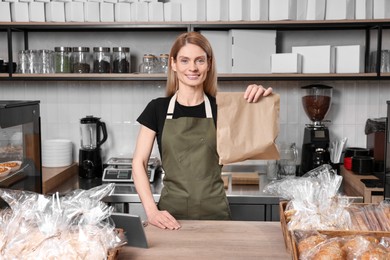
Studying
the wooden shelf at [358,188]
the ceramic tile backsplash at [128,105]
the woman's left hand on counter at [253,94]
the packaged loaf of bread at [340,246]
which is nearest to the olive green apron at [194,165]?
the woman's left hand on counter at [253,94]

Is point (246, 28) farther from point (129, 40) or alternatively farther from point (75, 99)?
point (75, 99)

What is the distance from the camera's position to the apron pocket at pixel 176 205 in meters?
2.25

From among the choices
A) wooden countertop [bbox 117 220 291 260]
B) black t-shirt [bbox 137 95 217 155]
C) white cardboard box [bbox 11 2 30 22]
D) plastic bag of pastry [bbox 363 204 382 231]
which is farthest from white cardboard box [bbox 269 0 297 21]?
plastic bag of pastry [bbox 363 204 382 231]

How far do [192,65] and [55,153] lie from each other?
176cm

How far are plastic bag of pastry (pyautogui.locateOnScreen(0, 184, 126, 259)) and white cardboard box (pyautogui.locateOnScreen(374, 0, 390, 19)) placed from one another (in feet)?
7.79

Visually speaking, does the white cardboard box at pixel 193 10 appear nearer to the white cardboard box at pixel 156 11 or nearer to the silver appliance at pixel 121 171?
the white cardboard box at pixel 156 11

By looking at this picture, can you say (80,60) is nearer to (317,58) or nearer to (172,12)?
(172,12)

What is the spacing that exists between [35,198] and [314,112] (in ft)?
7.66

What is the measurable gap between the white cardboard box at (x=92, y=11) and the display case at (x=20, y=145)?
4.03 feet

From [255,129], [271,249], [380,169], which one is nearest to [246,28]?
[380,169]

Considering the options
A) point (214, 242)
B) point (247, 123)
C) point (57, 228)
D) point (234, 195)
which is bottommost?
point (234, 195)

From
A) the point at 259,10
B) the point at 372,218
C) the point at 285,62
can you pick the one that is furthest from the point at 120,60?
the point at 372,218

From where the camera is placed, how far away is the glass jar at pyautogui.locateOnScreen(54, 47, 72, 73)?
3.33 metres

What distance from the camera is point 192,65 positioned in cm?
206
